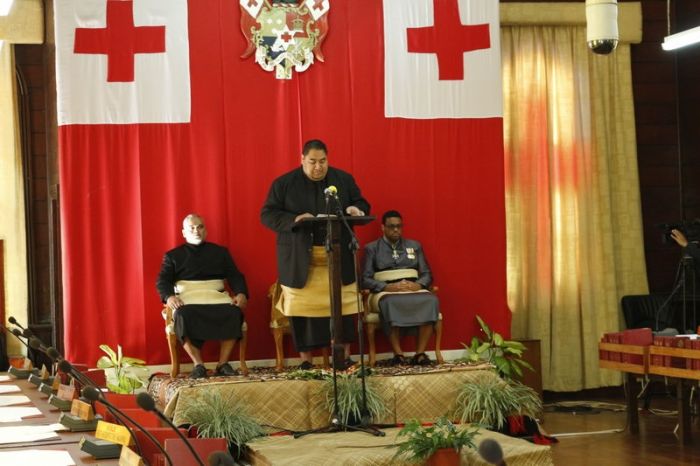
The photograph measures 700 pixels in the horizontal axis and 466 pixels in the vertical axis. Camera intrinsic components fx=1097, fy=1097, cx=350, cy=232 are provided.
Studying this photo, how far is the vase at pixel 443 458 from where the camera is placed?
570 centimetres

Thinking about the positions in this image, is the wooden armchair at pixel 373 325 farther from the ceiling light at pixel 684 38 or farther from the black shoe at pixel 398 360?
the ceiling light at pixel 684 38

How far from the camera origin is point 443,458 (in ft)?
18.7

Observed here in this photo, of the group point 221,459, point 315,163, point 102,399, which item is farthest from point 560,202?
point 221,459

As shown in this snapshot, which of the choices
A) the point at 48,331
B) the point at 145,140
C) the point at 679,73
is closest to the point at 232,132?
the point at 145,140

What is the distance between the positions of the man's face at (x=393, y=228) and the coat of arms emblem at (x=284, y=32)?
1298mm

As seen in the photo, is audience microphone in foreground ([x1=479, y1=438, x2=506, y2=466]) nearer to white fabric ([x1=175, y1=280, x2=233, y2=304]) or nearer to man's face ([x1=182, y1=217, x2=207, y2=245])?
white fabric ([x1=175, y1=280, x2=233, y2=304])

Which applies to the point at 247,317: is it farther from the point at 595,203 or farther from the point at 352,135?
the point at 595,203

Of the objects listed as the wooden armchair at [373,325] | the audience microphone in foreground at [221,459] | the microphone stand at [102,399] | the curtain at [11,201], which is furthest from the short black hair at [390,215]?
the audience microphone in foreground at [221,459]

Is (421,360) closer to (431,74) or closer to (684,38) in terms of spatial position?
(431,74)

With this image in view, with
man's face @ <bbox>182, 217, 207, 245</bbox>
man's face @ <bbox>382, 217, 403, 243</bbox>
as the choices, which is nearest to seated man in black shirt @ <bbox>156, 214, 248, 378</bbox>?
man's face @ <bbox>182, 217, 207, 245</bbox>

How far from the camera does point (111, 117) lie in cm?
762

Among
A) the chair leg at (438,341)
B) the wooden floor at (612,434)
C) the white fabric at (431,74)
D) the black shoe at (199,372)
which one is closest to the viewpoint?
the wooden floor at (612,434)

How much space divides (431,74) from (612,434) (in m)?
2.93

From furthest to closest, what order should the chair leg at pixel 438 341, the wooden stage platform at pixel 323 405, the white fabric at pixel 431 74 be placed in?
the white fabric at pixel 431 74
the chair leg at pixel 438 341
the wooden stage platform at pixel 323 405
